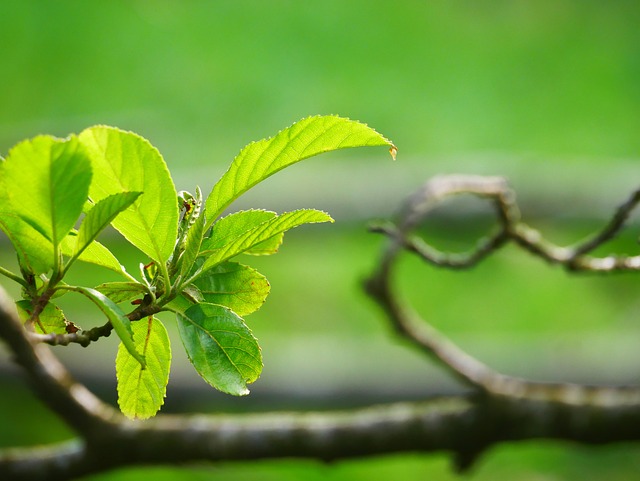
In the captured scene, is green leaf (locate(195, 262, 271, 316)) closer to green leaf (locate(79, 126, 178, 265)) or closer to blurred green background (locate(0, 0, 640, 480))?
green leaf (locate(79, 126, 178, 265))

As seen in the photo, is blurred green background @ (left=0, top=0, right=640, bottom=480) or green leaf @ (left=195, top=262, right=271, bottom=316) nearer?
green leaf @ (left=195, top=262, right=271, bottom=316)

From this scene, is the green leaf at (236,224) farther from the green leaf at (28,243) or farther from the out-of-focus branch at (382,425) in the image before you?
the out-of-focus branch at (382,425)

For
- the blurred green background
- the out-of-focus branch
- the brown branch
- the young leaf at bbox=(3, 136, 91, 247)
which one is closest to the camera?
the young leaf at bbox=(3, 136, 91, 247)

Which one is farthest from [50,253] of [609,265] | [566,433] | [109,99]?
[109,99]

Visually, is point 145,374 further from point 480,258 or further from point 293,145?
point 480,258

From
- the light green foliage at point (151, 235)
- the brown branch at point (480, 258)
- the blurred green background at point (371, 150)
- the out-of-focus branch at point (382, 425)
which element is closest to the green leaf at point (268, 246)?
the light green foliage at point (151, 235)

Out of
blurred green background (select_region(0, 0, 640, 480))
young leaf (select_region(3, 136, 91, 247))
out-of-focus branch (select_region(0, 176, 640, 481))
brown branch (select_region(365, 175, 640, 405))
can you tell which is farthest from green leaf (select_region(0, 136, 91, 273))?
blurred green background (select_region(0, 0, 640, 480))

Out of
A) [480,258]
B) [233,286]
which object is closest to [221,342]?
[233,286]
